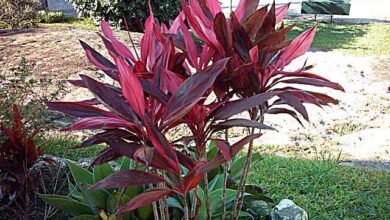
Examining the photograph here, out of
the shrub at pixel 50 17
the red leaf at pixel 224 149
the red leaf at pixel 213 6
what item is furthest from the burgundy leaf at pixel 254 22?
the shrub at pixel 50 17

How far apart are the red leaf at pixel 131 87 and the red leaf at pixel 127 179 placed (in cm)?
15

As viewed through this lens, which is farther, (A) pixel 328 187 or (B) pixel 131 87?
(A) pixel 328 187

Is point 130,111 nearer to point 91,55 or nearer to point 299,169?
point 91,55

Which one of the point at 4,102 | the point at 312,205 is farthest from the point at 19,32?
the point at 312,205

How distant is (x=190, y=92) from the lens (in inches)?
44.4

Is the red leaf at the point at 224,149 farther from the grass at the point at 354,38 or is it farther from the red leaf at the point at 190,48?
the grass at the point at 354,38

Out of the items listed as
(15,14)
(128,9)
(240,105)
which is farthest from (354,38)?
(240,105)

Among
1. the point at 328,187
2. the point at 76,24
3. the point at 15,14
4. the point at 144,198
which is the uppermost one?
the point at 144,198

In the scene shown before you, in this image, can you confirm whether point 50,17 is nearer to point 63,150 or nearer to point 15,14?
point 15,14

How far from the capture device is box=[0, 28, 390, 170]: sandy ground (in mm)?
4168

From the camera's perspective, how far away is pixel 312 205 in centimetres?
243

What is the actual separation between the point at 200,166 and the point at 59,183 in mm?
1404

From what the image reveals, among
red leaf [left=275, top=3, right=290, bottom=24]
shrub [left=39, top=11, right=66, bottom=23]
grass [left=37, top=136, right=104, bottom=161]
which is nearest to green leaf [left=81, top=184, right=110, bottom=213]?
red leaf [left=275, top=3, right=290, bottom=24]

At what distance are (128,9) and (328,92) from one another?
401 centimetres
